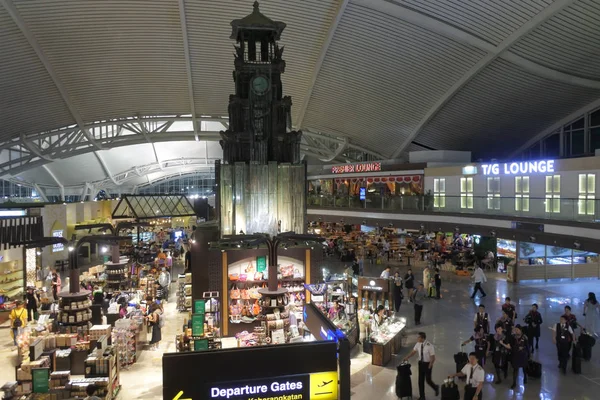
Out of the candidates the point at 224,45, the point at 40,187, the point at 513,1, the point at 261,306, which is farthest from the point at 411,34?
the point at 40,187

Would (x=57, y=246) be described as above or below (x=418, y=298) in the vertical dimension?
above

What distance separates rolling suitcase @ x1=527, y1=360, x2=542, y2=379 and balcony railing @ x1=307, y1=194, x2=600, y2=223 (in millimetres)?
5499

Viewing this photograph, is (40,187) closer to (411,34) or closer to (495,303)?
(411,34)

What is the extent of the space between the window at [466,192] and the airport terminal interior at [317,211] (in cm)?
7

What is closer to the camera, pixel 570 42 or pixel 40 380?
pixel 40 380

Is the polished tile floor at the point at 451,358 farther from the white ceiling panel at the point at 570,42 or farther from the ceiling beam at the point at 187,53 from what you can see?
the ceiling beam at the point at 187,53

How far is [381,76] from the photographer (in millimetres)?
25234

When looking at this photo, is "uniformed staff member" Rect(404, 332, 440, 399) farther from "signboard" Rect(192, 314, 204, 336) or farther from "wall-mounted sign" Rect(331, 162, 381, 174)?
"wall-mounted sign" Rect(331, 162, 381, 174)

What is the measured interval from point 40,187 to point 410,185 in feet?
126

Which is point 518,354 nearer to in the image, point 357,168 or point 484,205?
point 484,205

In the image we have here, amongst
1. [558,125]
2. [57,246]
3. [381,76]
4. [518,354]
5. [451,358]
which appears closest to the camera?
[518,354]

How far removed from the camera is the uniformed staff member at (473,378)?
8.20m

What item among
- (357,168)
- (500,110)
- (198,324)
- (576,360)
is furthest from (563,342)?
(357,168)

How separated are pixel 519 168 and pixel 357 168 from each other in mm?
15269
